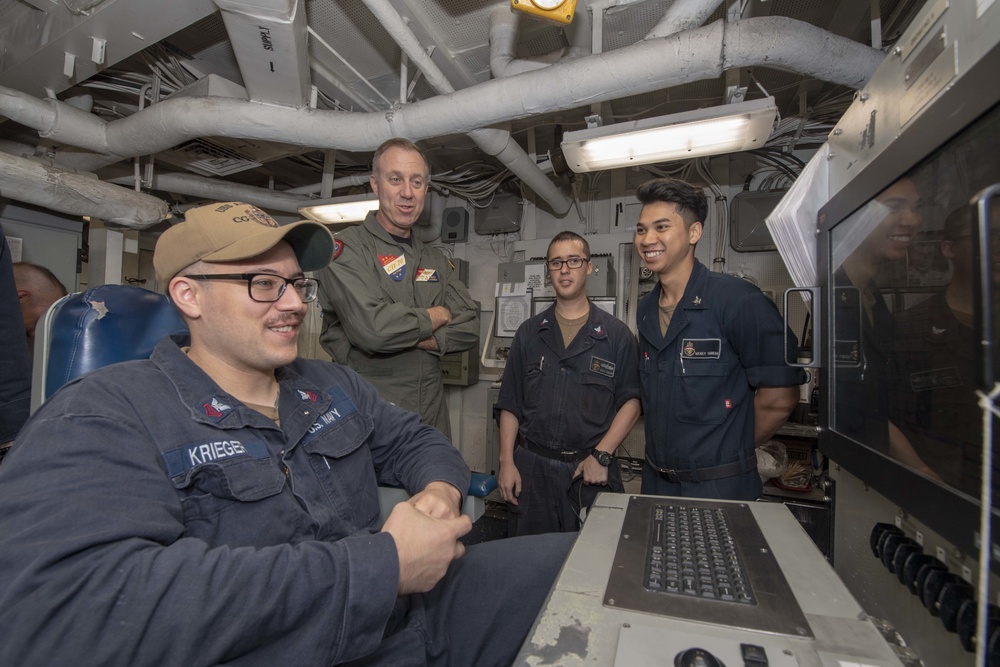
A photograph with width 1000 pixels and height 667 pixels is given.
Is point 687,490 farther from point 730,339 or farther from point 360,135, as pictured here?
point 360,135

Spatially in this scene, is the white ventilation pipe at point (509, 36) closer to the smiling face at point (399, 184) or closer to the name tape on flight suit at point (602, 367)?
the smiling face at point (399, 184)

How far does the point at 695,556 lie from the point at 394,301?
1.48 meters

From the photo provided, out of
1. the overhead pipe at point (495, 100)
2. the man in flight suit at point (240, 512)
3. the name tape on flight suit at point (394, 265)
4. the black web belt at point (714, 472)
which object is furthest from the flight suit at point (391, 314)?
the black web belt at point (714, 472)

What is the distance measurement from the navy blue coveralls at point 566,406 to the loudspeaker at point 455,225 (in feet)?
7.40

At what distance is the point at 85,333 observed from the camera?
1092mm

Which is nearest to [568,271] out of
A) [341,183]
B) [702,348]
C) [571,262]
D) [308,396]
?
[571,262]

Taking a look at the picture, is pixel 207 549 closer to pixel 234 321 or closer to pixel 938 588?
pixel 234 321

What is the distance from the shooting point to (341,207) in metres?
3.46

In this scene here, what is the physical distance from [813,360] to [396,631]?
1.19m

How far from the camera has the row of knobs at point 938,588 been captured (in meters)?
0.56

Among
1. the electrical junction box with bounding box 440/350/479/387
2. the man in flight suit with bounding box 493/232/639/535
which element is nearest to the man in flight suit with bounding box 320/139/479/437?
the man in flight suit with bounding box 493/232/639/535

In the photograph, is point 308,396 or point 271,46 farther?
point 271,46

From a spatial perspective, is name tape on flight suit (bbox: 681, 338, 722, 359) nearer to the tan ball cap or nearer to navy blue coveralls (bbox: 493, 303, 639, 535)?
navy blue coveralls (bbox: 493, 303, 639, 535)

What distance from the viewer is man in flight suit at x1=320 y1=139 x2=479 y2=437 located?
1.81 meters
